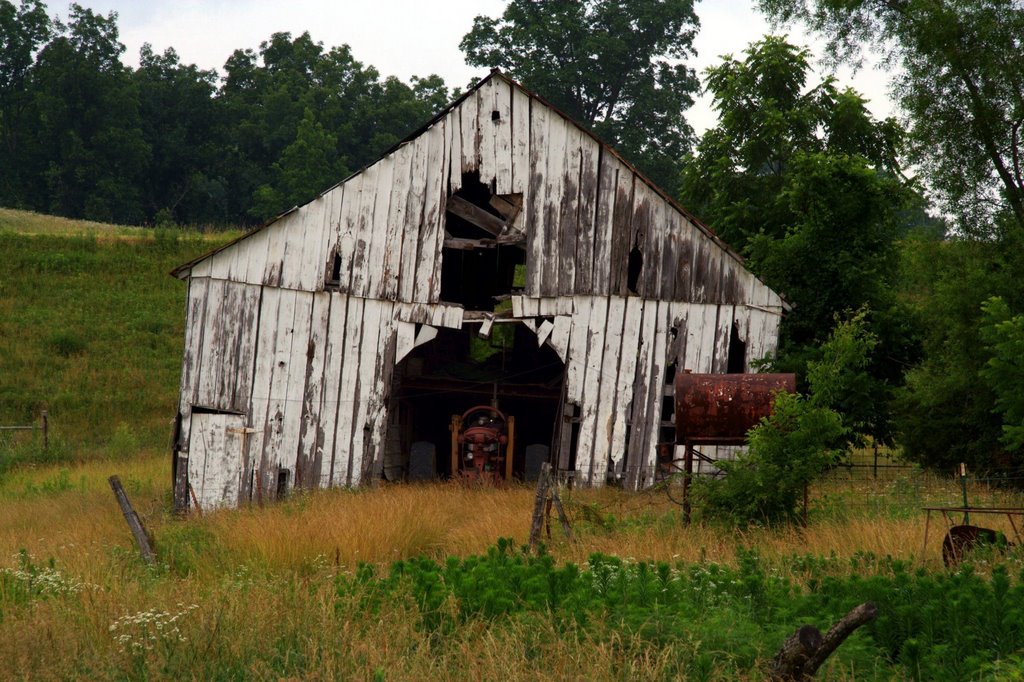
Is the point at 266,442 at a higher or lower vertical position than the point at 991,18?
lower

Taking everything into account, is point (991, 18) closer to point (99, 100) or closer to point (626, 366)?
point (626, 366)

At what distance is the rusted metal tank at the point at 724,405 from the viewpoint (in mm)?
13109

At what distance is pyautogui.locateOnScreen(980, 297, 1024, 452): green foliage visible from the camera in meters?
13.6

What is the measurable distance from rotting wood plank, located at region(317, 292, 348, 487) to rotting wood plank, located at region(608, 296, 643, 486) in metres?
4.11

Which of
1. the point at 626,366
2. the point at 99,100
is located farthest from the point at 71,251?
the point at 626,366

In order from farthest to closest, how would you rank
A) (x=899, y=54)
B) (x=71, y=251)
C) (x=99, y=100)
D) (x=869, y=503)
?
(x=99, y=100), (x=71, y=251), (x=899, y=54), (x=869, y=503)

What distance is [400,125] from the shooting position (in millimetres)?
61594

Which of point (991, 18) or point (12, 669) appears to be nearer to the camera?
point (12, 669)

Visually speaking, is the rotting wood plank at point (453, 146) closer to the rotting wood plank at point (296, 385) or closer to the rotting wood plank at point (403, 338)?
the rotting wood plank at point (403, 338)

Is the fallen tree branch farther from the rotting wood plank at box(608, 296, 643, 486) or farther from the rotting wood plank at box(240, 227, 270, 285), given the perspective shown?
the rotting wood plank at box(240, 227, 270, 285)

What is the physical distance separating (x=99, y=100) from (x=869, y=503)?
55365mm

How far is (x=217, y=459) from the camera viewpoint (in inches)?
629

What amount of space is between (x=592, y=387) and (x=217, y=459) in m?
5.57

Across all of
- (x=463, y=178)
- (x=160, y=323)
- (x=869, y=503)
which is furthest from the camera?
(x=160, y=323)
